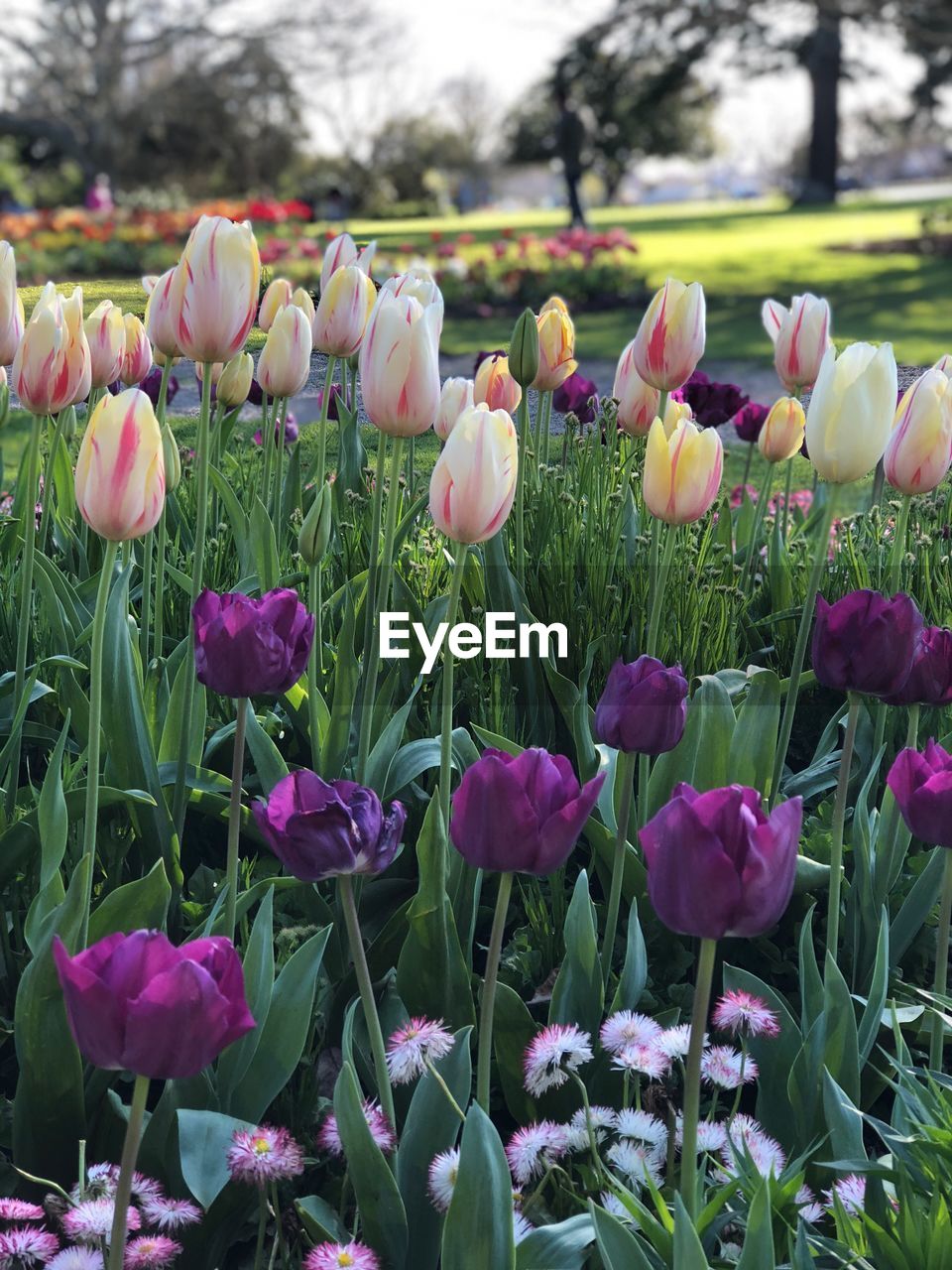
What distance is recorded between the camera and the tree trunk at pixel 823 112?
28766mm

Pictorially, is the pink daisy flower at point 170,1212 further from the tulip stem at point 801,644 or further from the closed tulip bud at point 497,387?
the closed tulip bud at point 497,387

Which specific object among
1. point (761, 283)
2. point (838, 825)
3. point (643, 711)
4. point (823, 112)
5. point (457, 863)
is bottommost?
point (761, 283)

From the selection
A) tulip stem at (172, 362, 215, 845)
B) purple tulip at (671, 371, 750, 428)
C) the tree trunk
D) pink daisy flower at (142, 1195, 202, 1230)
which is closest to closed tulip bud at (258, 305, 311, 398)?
tulip stem at (172, 362, 215, 845)

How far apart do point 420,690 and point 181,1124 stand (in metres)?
1.23

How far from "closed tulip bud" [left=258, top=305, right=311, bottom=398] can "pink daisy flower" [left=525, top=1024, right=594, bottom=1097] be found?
1.36 m

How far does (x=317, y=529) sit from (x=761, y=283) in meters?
15.8

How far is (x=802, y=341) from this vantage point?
107 inches

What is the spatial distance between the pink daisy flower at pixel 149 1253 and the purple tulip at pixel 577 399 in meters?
2.27

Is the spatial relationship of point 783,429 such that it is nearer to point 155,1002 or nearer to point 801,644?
point 801,644

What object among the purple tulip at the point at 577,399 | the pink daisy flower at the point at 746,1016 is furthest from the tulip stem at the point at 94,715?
the purple tulip at the point at 577,399

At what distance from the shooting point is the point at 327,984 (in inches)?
77.9

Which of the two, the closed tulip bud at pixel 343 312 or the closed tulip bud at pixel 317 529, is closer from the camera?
the closed tulip bud at pixel 317 529

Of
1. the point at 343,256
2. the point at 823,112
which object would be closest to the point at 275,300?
the point at 343,256

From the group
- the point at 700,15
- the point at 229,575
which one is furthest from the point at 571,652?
the point at 700,15
